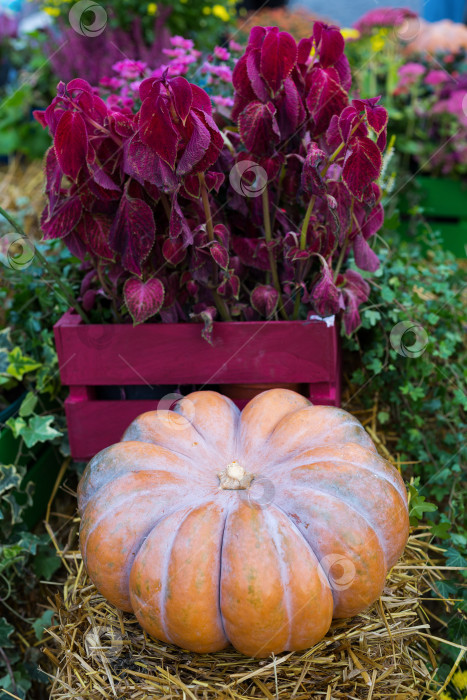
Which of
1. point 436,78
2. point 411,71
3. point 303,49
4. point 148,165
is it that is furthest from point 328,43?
point 436,78

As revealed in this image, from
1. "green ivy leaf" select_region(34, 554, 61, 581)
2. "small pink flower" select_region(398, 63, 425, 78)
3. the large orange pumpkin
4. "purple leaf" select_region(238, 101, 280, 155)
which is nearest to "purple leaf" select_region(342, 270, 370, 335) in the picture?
the large orange pumpkin

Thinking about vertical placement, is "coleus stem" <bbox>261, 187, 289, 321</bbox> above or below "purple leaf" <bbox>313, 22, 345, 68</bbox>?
below

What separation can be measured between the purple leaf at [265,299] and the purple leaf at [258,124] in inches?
11.6

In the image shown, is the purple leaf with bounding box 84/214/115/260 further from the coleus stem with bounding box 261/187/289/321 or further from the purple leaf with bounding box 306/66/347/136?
the purple leaf with bounding box 306/66/347/136

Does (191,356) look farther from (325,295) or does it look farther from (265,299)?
(325,295)

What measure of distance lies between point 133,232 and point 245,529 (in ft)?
1.98

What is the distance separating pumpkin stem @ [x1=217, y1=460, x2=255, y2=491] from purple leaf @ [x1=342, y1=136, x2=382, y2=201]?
536 millimetres

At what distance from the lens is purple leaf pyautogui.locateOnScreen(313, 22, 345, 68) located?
125 cm

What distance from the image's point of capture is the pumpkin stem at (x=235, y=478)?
103 centimetres

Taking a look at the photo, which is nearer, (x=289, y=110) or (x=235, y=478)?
(x=235, y=478)

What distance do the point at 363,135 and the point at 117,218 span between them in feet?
1.61

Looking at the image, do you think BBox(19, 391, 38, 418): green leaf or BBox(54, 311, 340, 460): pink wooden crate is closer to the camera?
BBox(54, 311, 340, 460): pink wooden crate

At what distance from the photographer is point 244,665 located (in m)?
1.00

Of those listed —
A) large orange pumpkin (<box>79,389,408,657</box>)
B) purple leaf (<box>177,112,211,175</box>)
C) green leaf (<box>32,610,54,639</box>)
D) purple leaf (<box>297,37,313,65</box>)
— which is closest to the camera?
large orange pumpkin (<box>79,389,408,657</box>)
